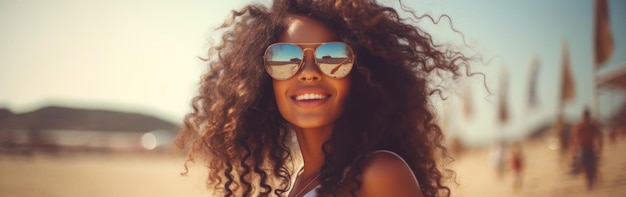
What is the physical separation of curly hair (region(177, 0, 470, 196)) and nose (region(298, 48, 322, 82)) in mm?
107

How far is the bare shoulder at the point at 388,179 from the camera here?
1865mm

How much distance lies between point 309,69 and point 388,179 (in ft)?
1.35

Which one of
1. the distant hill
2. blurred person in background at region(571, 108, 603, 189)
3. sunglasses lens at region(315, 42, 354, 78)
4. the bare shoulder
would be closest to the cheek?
sunglasses lens at region(315, 42, 354, 78)

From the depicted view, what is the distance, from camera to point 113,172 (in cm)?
2158

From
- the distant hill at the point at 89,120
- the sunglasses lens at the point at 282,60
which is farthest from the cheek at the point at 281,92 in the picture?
the distant hill at the point at 89,120

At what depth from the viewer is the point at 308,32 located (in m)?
2.15

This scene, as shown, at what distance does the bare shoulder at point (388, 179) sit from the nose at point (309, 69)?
0.99ft

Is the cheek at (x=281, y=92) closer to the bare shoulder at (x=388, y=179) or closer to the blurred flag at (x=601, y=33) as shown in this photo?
the bare shoulder at (x=388, y=179)

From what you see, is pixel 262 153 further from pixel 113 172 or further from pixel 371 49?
pixel 113 172

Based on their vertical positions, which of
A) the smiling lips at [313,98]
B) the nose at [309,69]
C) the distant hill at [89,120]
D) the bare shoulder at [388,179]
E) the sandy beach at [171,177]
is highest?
the distant hill at [89,120]

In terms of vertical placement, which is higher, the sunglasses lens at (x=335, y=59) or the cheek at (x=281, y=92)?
the sunglasses lens at (x=335, y=59)

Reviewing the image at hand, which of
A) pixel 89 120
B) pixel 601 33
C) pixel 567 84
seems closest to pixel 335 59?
pixel 601 33

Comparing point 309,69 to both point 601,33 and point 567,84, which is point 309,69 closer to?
point 601,33

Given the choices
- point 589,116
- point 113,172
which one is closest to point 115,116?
point 113,172
